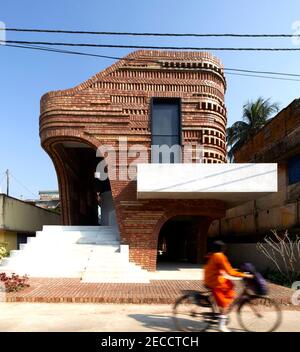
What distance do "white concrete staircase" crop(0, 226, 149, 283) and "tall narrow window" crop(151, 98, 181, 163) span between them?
12.8ft

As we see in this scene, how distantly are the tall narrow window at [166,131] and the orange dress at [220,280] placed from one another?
9657 mm

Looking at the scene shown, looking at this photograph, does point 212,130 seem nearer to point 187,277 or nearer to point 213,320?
point 187,277

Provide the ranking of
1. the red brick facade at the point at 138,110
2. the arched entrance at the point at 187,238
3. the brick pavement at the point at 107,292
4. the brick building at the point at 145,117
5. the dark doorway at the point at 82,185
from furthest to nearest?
the dark doorway at the point at 82,185 → the arched entrance at the point at 187,238 → the red brick facade at the point at 138,110 → the brick building at the point at 145,117 → the brick pavement at the point at 107,292

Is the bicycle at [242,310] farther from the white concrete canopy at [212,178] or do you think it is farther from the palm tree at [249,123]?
the palm tree at [249,123]

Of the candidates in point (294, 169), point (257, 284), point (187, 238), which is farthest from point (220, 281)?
point (187, 238)

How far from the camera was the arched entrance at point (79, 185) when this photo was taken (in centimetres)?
1903

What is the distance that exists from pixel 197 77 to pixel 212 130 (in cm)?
227

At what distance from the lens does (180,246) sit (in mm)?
23359

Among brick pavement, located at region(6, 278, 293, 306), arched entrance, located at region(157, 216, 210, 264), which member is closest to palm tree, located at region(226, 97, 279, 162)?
arched entrance, located at region(157, 216, 210, 264)

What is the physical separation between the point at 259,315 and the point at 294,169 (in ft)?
37.2

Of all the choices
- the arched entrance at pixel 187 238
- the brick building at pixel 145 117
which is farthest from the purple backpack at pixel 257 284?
the arched entrance at pixel 187 238

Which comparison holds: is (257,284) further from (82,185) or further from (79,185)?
(82,185)
